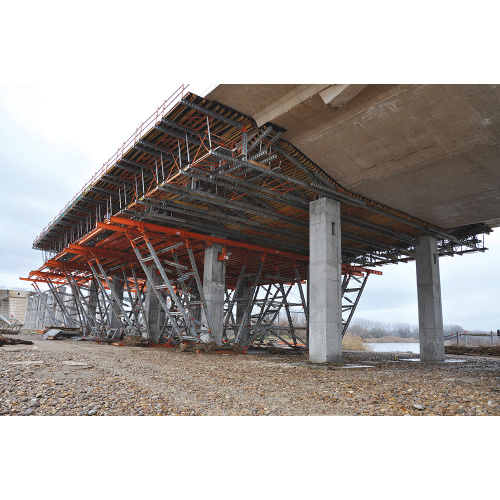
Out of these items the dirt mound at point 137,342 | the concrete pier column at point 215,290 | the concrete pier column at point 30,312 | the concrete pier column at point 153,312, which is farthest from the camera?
the concrete pier column at point 30,312

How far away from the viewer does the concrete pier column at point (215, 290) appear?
69.8 feet

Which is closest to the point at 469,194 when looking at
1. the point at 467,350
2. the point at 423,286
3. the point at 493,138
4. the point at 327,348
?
the point at 493,138

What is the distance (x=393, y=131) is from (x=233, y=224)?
10.8 m

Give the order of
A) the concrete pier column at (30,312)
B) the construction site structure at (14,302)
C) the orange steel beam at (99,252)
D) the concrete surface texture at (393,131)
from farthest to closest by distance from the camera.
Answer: the construction site structure at (14,302) → the concrete pier column at (30,312) → the orange steel beam at (99,252) → the concrete surface texture at (393,131)

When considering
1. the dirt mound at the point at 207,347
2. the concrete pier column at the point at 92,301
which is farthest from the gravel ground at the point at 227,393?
the concrete pier column at the point at 92,301

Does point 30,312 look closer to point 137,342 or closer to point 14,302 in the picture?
point 14,302

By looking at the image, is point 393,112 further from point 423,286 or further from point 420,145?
point 423,286

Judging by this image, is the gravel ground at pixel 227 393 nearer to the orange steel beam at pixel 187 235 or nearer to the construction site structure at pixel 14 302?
the orange steel beam at pixel 187 235

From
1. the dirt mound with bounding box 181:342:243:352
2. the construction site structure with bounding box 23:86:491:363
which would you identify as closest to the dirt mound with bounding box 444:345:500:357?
the construction site structure with bounding box 23:86:491:363

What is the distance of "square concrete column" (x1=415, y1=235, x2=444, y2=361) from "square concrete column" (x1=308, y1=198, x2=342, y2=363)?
319 inches

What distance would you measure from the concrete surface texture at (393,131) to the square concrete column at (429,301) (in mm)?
5348

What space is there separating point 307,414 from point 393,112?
9.43 m

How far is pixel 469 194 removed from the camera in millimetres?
16750

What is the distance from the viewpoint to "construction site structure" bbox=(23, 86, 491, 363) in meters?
14.4
